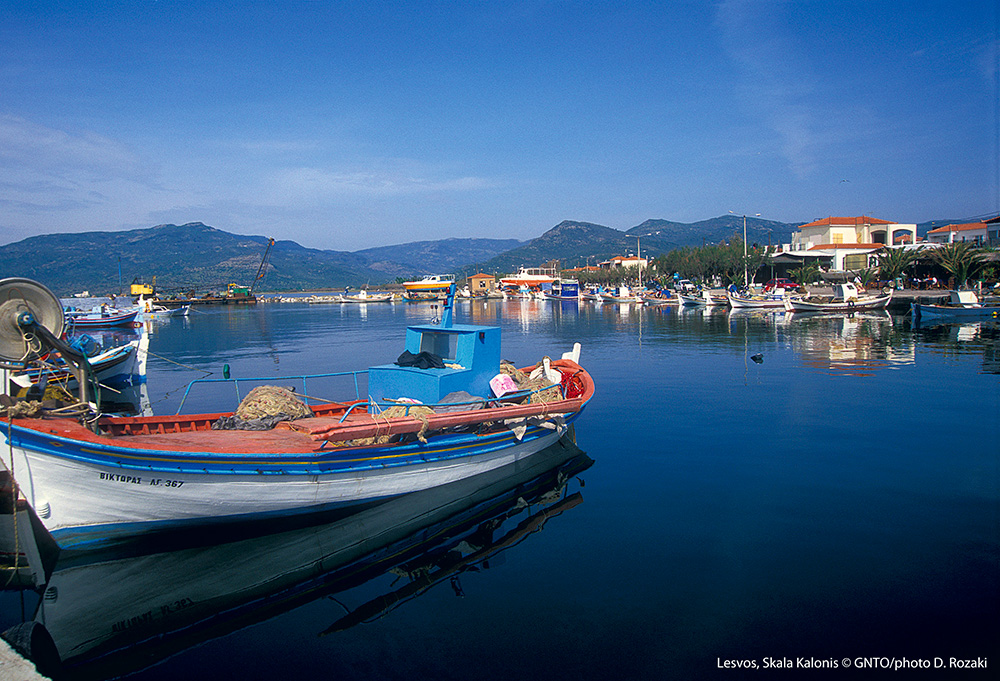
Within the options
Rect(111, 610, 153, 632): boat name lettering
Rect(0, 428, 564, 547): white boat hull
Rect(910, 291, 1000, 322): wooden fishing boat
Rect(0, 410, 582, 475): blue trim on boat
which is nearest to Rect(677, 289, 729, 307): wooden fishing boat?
Rect(910, 291, 1000, 322): wooden fishing boat

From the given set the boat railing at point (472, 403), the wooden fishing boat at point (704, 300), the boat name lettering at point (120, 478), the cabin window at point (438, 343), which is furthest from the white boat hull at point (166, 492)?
the wooden fishing boat at point (704, 300)

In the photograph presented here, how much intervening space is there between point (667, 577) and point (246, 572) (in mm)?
6956

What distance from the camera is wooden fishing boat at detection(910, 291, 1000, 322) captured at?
4550cm

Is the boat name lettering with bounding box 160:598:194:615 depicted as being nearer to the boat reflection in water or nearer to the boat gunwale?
the boat reflection in water

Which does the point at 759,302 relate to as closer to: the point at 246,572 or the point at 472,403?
the point at 472,403

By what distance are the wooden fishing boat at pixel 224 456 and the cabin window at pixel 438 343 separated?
117cm

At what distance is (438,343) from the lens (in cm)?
1502

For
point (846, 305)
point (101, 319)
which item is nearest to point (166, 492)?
point (101, 319)

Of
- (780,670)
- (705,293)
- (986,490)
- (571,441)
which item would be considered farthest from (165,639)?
(705,293)

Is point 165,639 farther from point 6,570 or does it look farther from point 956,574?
point 956,574

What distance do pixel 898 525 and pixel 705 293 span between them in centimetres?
6853

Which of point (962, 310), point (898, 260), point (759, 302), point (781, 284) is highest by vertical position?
point (898, 260)

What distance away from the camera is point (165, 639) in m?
8.06

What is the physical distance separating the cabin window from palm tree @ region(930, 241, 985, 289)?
6512 cm
